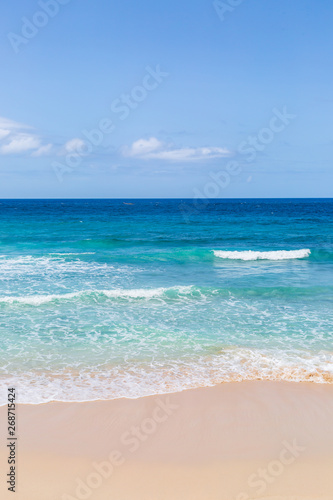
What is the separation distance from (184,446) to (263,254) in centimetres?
1911

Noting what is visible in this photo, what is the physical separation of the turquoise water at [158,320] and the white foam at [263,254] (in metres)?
0.06

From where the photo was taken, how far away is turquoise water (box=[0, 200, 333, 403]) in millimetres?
8242

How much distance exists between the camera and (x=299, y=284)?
16.4 m

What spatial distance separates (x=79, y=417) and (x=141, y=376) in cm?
186

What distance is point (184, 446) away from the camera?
594 cm

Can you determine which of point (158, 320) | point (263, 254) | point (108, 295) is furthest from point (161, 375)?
point (263, 254)

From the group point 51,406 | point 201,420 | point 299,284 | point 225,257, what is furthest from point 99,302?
point 225,257

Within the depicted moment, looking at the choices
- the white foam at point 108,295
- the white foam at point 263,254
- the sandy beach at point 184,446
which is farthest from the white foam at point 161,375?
the white foam at point 263,254

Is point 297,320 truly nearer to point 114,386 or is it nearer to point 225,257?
point 114,386

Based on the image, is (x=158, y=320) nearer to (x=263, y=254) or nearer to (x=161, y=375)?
(x=161, y=375)

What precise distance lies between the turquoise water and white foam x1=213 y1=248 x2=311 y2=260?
6cm

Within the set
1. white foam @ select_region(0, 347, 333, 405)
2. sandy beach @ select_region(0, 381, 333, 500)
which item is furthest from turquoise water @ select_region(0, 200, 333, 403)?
sandy beach @ select_region(0, 381, 333, 500)

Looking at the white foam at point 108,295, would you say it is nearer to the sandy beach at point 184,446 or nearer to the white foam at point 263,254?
the sandy beach at point 184,446

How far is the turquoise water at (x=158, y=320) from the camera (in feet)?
27.0
